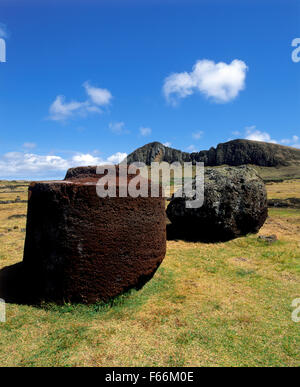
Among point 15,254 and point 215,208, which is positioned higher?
point 215,208

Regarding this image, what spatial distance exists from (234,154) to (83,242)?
141291mm

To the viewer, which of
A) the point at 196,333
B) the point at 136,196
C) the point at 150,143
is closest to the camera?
the point at 196,333

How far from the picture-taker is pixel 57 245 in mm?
5344

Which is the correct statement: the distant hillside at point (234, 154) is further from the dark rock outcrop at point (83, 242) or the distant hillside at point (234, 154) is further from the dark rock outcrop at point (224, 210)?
the dark rock outcrop at point (83, 242)

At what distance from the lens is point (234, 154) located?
13675cm

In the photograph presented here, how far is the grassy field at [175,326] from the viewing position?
410 centimetres

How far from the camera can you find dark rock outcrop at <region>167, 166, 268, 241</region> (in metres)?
10.9

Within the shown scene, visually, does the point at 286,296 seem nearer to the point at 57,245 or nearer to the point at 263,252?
the point at 263,252

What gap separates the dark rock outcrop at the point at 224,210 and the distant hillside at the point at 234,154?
117 meters

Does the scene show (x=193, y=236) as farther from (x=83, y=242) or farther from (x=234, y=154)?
(x=234, y=154)

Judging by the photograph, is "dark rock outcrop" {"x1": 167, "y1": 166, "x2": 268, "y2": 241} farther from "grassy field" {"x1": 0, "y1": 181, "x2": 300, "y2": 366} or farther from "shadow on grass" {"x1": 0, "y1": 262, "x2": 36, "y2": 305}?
"shadow on grass" {"x1": 0, "y1": 262, "x2": 36, "y2": 305}
